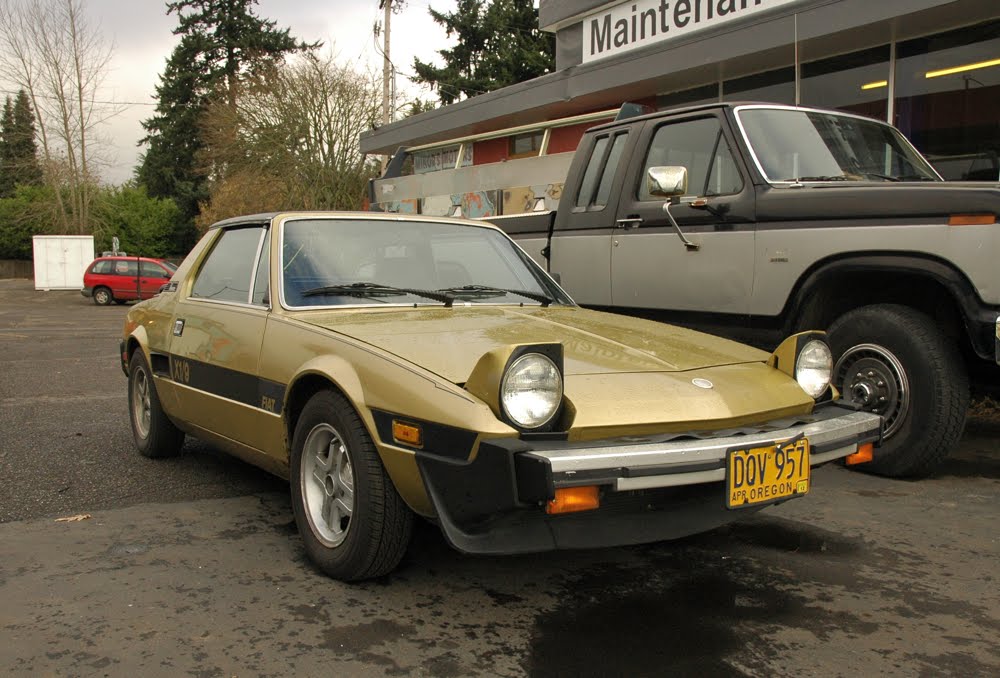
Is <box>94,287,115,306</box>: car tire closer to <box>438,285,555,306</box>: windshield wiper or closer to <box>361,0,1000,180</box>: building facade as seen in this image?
<box>361,0,1000,180</box>: building facade

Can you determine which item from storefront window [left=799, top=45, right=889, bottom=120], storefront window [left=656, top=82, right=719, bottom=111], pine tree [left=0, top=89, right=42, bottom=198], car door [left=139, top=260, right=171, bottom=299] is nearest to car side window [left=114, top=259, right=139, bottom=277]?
car door [left=139, top=260, right=171, bottom=299]

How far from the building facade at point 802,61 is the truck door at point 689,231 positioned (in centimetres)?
123

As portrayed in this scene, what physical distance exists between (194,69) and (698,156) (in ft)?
161

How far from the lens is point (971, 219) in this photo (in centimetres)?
418

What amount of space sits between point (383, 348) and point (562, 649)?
118cm

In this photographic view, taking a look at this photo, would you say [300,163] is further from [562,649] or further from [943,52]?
[562,649]

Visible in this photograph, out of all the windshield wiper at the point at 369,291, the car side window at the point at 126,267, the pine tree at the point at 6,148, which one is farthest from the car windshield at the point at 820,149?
the pine tree at the point at 6,148

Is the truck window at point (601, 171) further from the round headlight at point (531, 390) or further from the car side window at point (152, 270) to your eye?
the car side window at point (152, 270)

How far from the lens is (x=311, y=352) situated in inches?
134

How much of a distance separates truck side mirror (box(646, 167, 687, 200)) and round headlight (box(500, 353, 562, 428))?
8.50 ft

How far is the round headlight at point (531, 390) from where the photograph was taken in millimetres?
2688

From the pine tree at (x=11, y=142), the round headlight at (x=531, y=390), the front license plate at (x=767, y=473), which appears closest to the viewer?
the round headlight at (x=531, y=390)

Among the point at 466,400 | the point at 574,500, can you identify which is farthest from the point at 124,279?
the point at 574,500

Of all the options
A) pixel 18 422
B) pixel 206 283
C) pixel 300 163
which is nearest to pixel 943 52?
pixel 206 283
